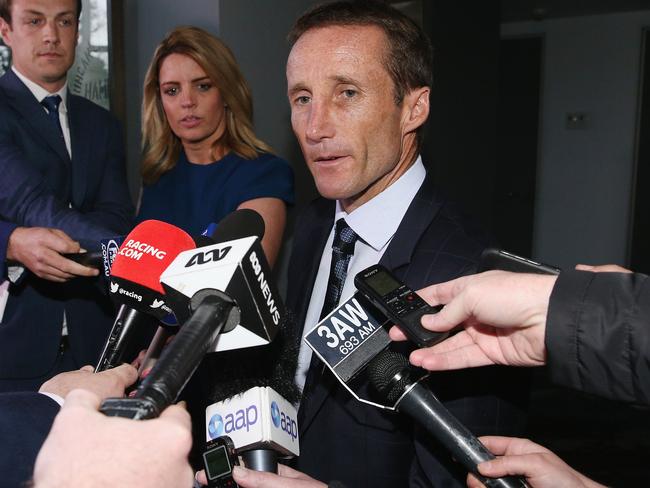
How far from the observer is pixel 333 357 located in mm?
993

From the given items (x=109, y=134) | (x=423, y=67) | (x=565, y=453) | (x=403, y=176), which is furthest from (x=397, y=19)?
(x=565, y=453)

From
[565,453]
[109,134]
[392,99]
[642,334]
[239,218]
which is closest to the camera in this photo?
[642,334]

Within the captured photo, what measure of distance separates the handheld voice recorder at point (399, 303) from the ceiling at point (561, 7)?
19.1ft

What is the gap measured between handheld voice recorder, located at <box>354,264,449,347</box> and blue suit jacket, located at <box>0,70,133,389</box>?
98cm

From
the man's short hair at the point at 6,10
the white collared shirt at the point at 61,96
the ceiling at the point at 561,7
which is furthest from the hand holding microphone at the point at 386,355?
the ceiling at the point at 561,7

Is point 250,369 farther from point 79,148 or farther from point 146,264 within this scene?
point 79,148

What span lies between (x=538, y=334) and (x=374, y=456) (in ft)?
1.44

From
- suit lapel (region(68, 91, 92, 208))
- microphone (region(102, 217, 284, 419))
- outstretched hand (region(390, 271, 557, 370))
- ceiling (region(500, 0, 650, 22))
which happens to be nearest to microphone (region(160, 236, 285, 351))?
microphone (region(102, 217, 284, 419))

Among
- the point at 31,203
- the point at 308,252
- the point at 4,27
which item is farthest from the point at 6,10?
the point at 308,252

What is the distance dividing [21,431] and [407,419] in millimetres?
688

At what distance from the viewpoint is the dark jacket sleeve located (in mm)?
818

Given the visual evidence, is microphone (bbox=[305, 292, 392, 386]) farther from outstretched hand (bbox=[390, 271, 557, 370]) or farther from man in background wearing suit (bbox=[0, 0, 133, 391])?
man in background wearing suit (bbox=[0, 0, 133, 391])

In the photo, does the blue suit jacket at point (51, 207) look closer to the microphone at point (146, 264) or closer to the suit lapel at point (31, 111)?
the suit lapel at point (31, 111)

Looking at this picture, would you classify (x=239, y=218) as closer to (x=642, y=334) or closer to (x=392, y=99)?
(x=392, y=99)
